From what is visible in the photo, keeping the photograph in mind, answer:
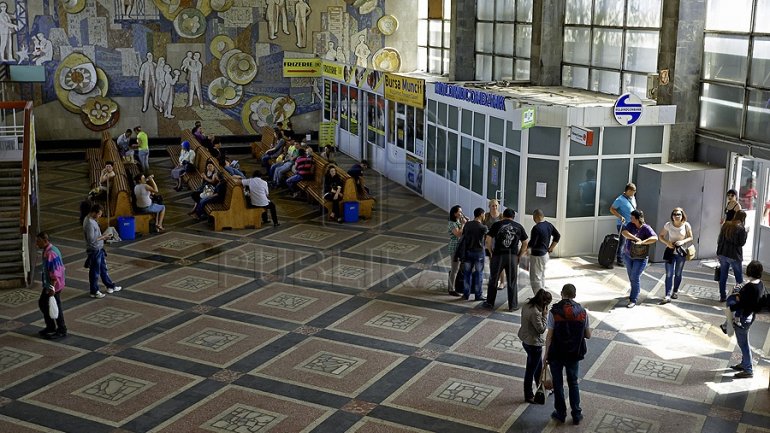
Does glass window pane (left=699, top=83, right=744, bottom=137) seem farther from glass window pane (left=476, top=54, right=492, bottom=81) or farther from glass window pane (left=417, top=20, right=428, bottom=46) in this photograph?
glass window pane (left=417, top=20, right=428, bottom=46)

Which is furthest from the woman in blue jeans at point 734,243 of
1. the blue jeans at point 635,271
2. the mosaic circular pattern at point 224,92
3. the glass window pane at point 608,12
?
the mosaic circular pattern at point 224,92

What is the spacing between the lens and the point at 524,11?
21.1m

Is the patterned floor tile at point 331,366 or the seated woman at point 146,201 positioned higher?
the seated woman at point 146,201

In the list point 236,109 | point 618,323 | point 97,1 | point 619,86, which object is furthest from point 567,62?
point 97,1

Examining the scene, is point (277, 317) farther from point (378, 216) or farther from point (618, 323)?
point (378, 216)

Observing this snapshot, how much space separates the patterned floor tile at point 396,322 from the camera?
11898mm

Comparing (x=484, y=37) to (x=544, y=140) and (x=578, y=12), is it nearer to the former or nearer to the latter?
(x=578, y=12)

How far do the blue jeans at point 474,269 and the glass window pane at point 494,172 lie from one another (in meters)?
4.01

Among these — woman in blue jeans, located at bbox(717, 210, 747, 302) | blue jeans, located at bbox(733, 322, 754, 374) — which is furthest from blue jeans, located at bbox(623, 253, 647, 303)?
blue jeans, located at bbox(733, 322, 754, 374)

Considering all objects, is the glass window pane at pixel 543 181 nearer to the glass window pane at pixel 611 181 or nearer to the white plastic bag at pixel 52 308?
the glass window pane at pixel 611 181

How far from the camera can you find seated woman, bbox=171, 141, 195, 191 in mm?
22109

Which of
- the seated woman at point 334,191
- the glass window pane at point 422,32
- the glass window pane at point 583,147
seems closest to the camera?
the glass window pane at point 583,147

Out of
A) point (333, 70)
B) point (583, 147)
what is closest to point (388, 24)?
point (333, 70)

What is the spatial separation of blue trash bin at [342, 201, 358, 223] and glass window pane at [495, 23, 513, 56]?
6.26 meters
